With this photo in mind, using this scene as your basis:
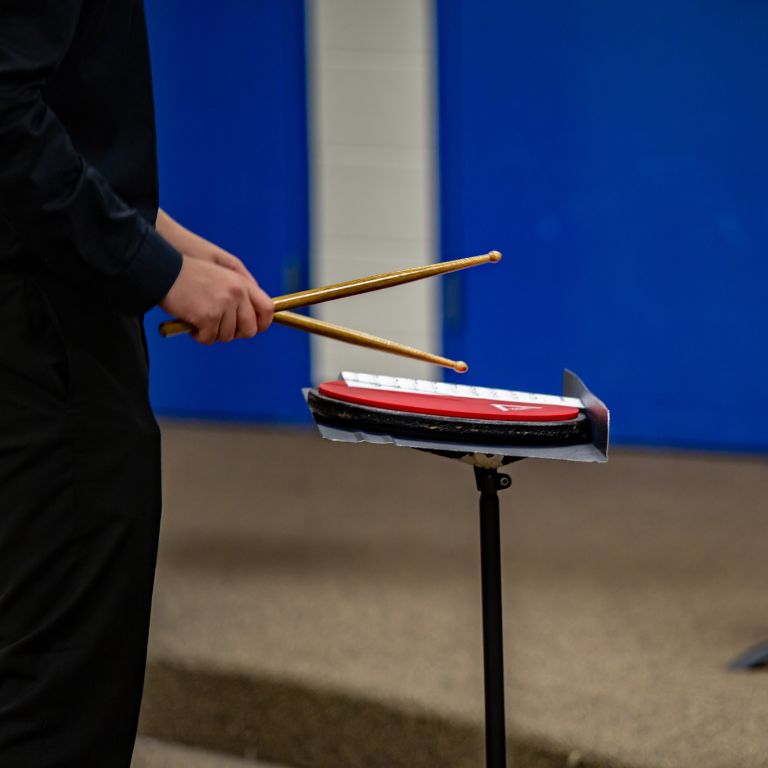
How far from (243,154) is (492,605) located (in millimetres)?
2416

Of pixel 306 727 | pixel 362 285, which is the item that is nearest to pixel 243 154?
pixel 306 727

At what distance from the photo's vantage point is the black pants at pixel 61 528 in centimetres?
107

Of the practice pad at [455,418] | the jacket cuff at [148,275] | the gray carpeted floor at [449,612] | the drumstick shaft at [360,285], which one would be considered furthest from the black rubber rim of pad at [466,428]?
the gray carpeted floor at [449,612]

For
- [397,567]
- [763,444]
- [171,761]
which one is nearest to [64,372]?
[171,761]

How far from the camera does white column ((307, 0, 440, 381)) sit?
3.17 m

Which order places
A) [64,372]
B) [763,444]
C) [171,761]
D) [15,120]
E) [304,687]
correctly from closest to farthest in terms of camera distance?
[15,120] → [64,372] → [171,761] → [304,687] → [763,444]

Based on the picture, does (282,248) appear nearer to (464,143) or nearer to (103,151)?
(464,143)

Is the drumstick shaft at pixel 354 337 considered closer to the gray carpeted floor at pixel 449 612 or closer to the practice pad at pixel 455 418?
the practice pad at pixel 455 418

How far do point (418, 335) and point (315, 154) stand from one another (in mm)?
552

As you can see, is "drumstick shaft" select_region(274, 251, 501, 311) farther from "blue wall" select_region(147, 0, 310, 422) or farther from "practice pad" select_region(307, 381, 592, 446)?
"blue wall" select_region(147, 0, 310, 422)

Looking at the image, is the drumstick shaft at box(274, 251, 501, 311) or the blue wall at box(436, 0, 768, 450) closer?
the drumstick shaft at box(274, 251, 501, 311)

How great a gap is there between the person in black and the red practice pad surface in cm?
11

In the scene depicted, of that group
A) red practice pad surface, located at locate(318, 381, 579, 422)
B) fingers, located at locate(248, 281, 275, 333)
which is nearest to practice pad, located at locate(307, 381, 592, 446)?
red practice pad surface, located at locate(318, 381, 579, 422)

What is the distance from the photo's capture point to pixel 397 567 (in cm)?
238
